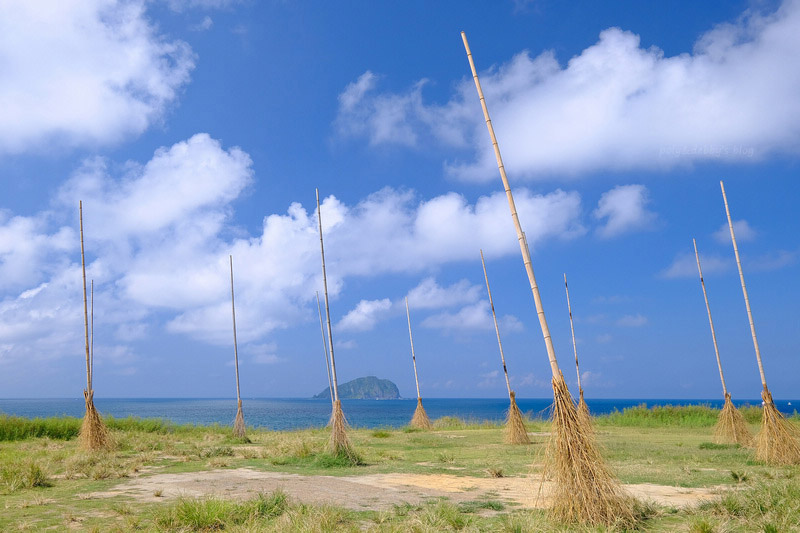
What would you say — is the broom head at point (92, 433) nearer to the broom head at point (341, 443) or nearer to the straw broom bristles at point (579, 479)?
the broom head at point (341, 443)

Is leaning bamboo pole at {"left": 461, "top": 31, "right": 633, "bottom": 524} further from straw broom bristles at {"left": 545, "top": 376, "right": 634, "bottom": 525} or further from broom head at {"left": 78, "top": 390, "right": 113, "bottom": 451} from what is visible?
broom head at {"left": 78, "top": 390, "right": 113, "bottom": 451}

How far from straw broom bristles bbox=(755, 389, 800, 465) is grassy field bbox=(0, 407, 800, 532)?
0.40 m

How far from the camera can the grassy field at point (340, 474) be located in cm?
631

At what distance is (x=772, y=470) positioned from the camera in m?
9.91

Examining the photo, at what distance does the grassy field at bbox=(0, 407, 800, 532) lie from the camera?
631 centimetres

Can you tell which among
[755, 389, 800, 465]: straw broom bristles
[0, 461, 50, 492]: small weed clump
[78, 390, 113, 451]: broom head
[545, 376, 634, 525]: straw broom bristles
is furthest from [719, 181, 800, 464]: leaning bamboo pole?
[78, 390, 113, 451]: broom head

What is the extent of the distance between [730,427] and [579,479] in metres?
11.5

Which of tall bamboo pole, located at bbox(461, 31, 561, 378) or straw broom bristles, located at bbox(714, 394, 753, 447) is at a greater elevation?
tall bamboo pole, located at bbox(461, 31, 561, 378)

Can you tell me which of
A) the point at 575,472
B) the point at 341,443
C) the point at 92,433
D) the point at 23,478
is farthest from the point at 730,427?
the point at 92,433

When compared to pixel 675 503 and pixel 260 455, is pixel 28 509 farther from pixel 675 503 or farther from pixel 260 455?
pixel 675 503

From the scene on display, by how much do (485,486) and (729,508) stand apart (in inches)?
144

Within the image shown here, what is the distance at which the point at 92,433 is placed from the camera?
15.1 m

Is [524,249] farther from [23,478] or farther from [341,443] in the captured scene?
[23,478]

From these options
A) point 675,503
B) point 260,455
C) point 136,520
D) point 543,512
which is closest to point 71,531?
point 136,520
